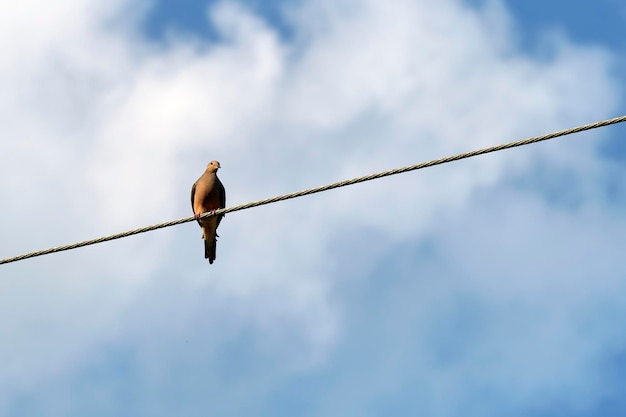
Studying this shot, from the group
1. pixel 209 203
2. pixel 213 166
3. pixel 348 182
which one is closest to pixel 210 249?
pixel 209 203

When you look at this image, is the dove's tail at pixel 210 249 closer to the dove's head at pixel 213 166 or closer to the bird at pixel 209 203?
the bird at pixel 209 203

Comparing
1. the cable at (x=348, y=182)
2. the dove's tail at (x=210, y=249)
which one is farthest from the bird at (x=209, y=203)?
the cable at (x=348, y=182)

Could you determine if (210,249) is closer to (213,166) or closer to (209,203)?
(209,203)

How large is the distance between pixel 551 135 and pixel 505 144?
0.90 ft

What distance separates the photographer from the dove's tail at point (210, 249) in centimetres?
1280

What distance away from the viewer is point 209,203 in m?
12.7

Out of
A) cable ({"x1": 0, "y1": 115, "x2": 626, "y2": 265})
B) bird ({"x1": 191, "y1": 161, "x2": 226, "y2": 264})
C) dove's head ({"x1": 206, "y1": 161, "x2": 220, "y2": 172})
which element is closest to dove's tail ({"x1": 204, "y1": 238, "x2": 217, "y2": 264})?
bird ({"x1": 191, "y1": 161, "x2": 226, "y2": 264})

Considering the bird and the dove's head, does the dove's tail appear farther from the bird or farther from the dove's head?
the dove's head

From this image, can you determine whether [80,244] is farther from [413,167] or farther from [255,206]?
[413,167]

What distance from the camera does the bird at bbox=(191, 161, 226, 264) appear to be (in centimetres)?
1270

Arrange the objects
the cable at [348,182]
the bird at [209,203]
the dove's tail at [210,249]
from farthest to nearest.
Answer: the dove's tail at [210,249] < the bird at [209,203] < the cable at [348,182]

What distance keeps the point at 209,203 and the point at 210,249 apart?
56 cm

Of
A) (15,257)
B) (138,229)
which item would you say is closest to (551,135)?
(138,229)

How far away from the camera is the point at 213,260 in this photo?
1286cm
